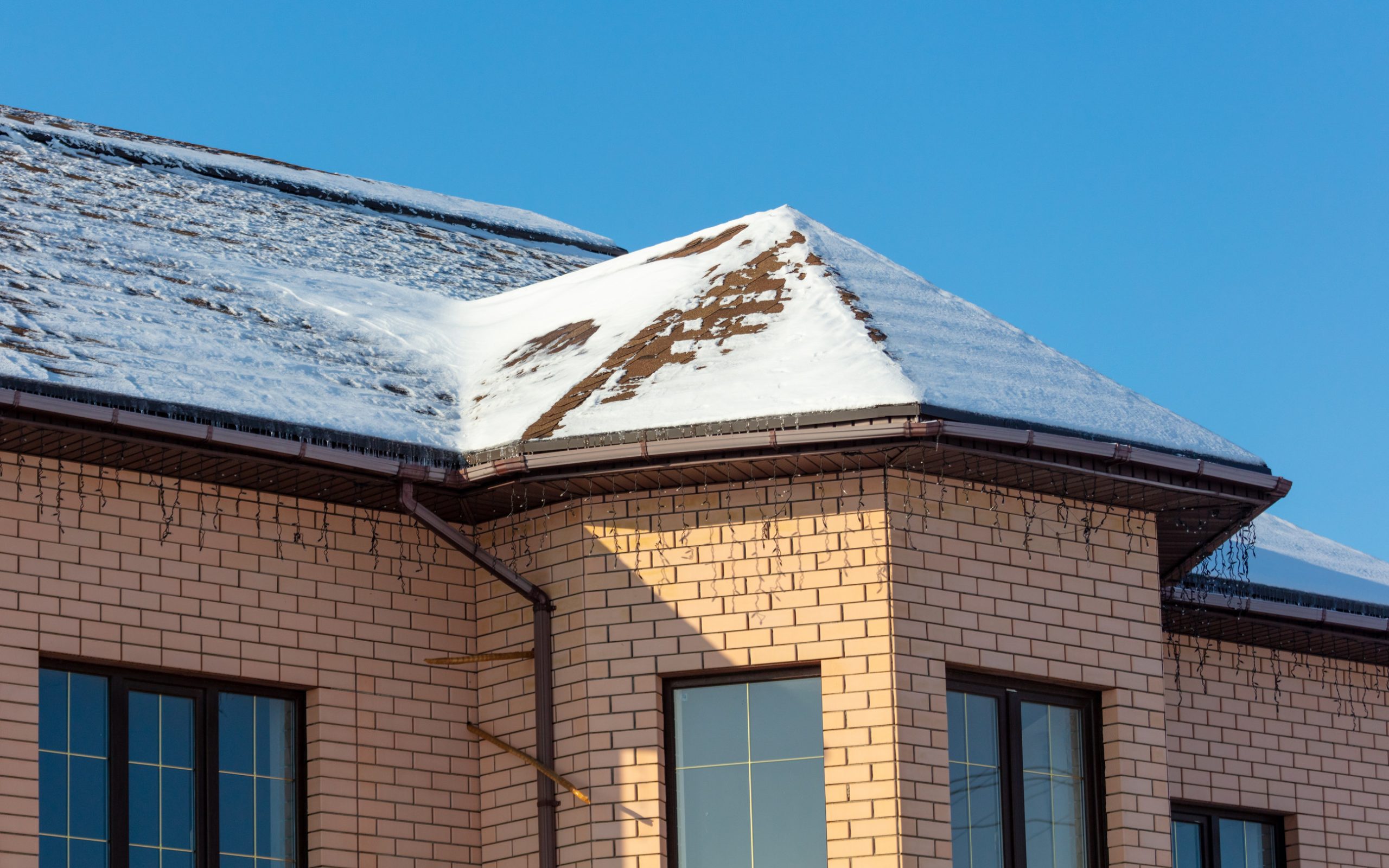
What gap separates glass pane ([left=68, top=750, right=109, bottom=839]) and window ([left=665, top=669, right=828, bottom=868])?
8.99 feet

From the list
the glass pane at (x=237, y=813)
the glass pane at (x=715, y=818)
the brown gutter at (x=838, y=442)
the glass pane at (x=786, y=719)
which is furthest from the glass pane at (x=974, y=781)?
the glass pane at (x=237, y=813)

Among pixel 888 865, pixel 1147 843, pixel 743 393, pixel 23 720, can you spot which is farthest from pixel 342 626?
pixel 1147 843

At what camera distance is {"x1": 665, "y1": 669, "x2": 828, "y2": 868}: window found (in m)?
9.67

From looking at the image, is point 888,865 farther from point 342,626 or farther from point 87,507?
point 87,507

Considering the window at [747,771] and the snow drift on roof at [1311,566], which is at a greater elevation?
the snow drift on roof at [1311,566]

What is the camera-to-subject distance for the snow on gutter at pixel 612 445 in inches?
360

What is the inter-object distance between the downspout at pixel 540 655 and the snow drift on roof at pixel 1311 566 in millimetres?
4171

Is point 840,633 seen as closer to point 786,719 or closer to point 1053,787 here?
point 786,719

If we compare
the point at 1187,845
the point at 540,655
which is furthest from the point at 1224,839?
the point at 540,655

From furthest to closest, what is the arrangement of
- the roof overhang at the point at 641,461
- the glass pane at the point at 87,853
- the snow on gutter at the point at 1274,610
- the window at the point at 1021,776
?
the snow on gutter at the point at 1274,610, the window at the point at 1021,776, the roof overhang at the point at 641,461, the glass pane at the point at 87,853

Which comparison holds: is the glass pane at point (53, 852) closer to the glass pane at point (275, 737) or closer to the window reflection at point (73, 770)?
the window reflection at point (73, 770)

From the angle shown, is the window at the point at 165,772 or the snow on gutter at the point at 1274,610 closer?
the window at the point at 165,772

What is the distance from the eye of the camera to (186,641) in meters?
9.72

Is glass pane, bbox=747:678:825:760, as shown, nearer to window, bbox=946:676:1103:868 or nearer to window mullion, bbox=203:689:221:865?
window, bbox=946:676:1103:868
